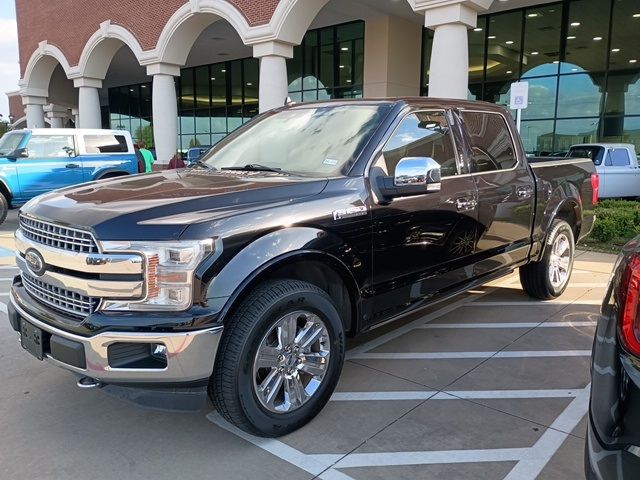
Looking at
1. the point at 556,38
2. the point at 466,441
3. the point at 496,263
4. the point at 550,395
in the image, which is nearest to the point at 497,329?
the point at 496,263

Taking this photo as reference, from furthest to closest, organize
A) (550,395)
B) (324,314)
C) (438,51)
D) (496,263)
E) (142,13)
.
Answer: (142,13)
(438,51)
(496,263)
(550,395)
(324,314)

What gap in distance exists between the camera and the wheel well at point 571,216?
19.0 feet

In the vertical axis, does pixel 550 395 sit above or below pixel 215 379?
below

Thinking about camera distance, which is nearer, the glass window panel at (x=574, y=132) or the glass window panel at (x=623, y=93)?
the glass window panel at (x=623, y=93)

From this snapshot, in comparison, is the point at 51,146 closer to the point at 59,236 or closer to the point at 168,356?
the point at 59,236

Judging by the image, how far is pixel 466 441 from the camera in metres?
3.21

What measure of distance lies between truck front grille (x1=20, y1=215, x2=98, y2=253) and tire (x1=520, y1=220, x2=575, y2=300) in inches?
175

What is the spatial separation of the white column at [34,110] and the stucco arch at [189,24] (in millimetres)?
12687

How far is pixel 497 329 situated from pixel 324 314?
2471 mm

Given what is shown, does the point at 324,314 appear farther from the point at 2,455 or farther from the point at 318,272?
the point at 2,455

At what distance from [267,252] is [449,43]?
10.8 metres

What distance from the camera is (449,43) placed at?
12273 millimetres

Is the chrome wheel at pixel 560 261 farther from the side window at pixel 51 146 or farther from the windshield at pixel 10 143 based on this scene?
the windshield at pixel 10 143

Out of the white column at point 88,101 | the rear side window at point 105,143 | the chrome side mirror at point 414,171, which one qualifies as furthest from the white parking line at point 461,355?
the white column at point 88,101
